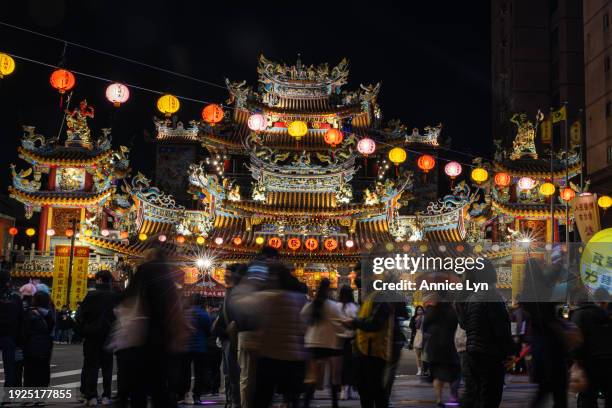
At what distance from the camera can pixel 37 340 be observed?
9367 millimetres

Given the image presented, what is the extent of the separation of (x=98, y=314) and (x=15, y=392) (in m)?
1.56

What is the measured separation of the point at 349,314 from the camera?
9.71m

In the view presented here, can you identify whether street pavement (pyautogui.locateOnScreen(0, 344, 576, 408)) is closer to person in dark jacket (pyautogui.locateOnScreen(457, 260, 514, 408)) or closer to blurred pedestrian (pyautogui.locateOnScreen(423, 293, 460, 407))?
blurred pedestrian (pyautogui.locateOnScreen(423, 293, 460, 407))

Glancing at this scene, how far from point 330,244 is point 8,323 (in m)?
22.0

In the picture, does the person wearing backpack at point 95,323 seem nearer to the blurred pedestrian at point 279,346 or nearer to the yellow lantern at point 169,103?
the blurred pedestrian at point 279,346

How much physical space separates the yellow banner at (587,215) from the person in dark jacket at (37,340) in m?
17.4

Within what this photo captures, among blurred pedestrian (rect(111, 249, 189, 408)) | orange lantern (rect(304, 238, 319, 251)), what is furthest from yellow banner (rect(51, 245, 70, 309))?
blurred pedestrian (rect(111, 249, 189, 408))

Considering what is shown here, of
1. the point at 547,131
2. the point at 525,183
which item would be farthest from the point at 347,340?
the point at 525,183

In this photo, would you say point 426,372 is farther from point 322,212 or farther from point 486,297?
point 322,212

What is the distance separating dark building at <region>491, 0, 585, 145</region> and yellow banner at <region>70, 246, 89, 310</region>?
29.1 m

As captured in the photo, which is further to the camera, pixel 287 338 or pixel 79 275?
pixel 79 275

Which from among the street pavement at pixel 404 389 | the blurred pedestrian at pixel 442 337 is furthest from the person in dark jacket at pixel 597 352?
the street pavement at pixel 404 389

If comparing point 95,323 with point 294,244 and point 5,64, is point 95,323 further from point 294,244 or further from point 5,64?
point 294,244

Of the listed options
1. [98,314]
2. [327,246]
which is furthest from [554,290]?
[327,246]
